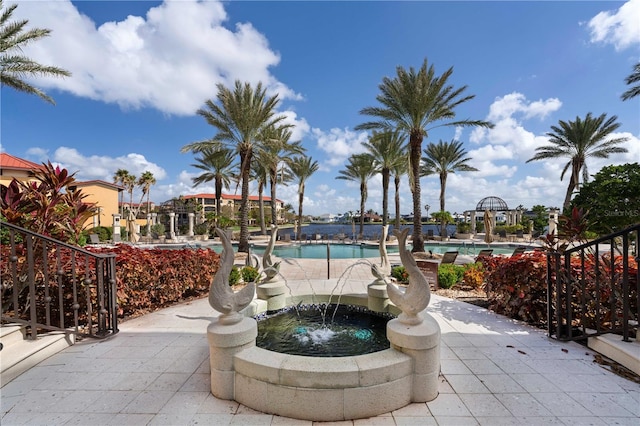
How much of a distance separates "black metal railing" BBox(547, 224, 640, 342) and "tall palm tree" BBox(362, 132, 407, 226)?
758 inches

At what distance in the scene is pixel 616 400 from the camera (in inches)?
110

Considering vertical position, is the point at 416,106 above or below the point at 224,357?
above

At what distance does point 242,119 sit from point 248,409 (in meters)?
15.9

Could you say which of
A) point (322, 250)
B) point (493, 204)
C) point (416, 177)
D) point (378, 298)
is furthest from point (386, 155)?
point (493, 204)

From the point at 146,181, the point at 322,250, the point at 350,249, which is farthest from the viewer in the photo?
the point at 146,181

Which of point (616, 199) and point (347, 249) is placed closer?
point (616, 199)

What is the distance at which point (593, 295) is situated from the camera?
429 centimetres

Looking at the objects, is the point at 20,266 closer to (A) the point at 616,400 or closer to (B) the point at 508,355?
(B) the point at 508,355

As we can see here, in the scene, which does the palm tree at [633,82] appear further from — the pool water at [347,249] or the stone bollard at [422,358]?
the stone bollard at [422,358]

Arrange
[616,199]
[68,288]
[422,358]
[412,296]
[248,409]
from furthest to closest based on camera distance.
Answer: [616,199]
[68,288]
[412,296]
[422,358]
[248,409]

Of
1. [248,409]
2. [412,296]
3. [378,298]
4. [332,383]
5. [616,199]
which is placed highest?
[616,199]

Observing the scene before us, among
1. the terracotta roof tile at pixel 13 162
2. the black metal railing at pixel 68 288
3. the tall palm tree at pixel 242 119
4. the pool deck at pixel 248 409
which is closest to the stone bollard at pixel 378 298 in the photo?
the pool deck at pixel 248 409

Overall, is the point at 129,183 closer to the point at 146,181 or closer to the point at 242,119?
the point at 146,181

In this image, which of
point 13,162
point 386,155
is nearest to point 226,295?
point 386,155
